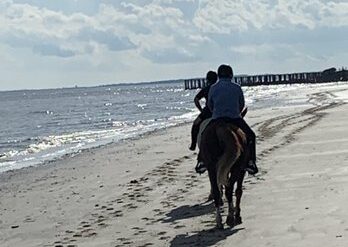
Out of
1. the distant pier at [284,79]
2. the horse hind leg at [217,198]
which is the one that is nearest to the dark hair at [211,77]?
the horse hind leg at [217,198]

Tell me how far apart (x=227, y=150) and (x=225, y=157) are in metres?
0.09

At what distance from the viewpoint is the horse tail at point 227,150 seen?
29.6 ft

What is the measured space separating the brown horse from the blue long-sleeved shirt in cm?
17

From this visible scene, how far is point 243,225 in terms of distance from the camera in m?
9.26

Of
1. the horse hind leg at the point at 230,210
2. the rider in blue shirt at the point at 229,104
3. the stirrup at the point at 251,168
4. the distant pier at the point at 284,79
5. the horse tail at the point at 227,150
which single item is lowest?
the distant pier at the point at 284,79

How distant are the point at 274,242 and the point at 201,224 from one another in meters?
1.79

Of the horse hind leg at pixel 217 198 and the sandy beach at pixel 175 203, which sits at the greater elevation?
the horse hind leg at pixel 217 198

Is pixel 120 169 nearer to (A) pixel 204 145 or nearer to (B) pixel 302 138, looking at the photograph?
(B) pixel 302 138

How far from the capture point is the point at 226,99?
9.47 metres

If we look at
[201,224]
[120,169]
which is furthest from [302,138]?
[201,224]

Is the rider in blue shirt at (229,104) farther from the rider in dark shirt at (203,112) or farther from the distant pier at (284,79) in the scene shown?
the distant pier at (284,79)

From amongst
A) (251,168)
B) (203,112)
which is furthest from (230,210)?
(203,112)

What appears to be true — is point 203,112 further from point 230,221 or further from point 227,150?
point 230,221

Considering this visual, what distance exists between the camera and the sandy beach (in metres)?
8.83
